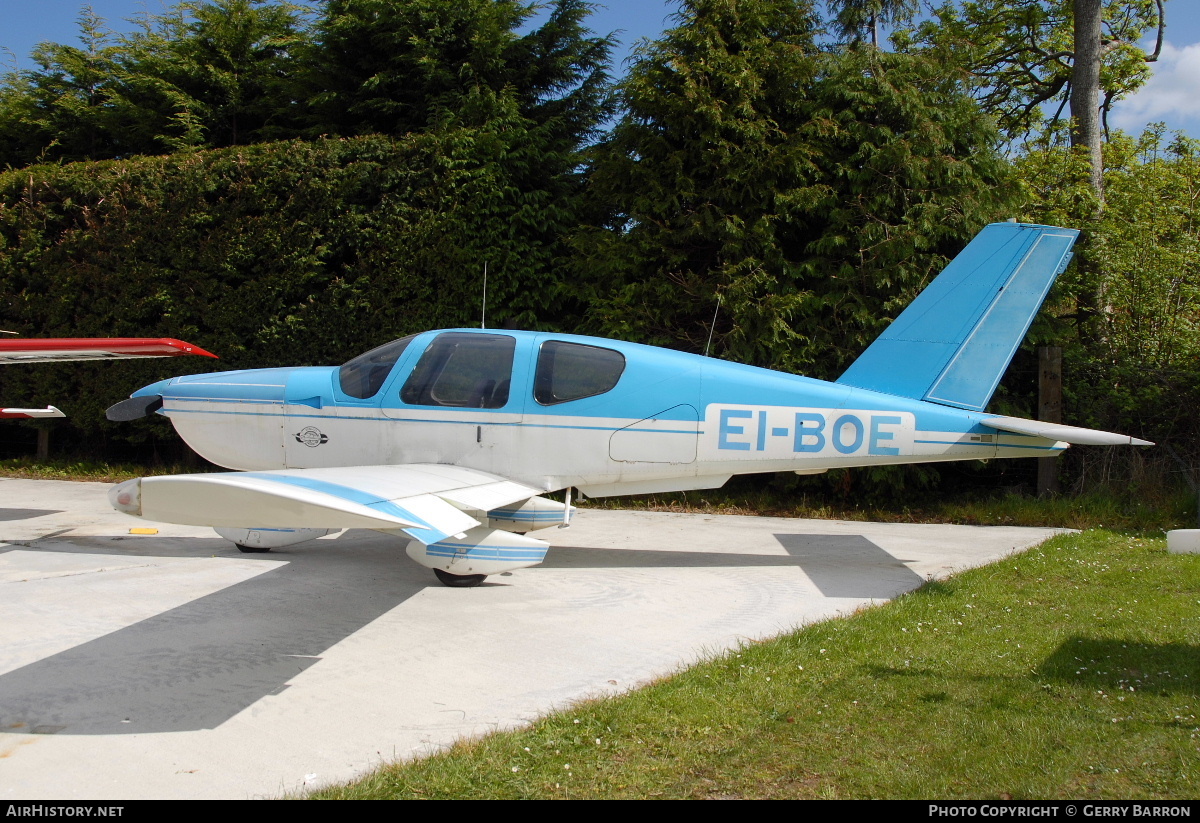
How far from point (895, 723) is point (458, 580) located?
3.37m

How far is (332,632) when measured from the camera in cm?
470

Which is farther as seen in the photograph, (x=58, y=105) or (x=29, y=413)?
(x=58, y=105)

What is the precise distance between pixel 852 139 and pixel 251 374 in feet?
22.1

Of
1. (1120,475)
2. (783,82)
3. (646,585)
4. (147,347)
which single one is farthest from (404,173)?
(1120,475)

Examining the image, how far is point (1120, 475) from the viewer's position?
883cm

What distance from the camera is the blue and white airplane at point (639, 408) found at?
20.1 feet

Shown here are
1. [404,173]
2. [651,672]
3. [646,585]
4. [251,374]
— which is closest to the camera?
[651,672]

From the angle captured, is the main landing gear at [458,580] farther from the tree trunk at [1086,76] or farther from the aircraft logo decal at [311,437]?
the tree trunk at [1086,76]

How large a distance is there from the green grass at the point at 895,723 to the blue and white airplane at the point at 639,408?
1.65m

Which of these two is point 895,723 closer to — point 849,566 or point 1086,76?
Answer: point 849,566

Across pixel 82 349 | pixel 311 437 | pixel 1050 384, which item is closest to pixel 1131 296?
pixel 1050 384

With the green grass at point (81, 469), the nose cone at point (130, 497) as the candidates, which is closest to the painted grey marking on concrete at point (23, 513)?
the green grass at point (81, 469)

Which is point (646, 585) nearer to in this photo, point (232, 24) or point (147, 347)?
point (147, 347)

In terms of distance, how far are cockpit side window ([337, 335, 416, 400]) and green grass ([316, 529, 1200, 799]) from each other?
355cm
